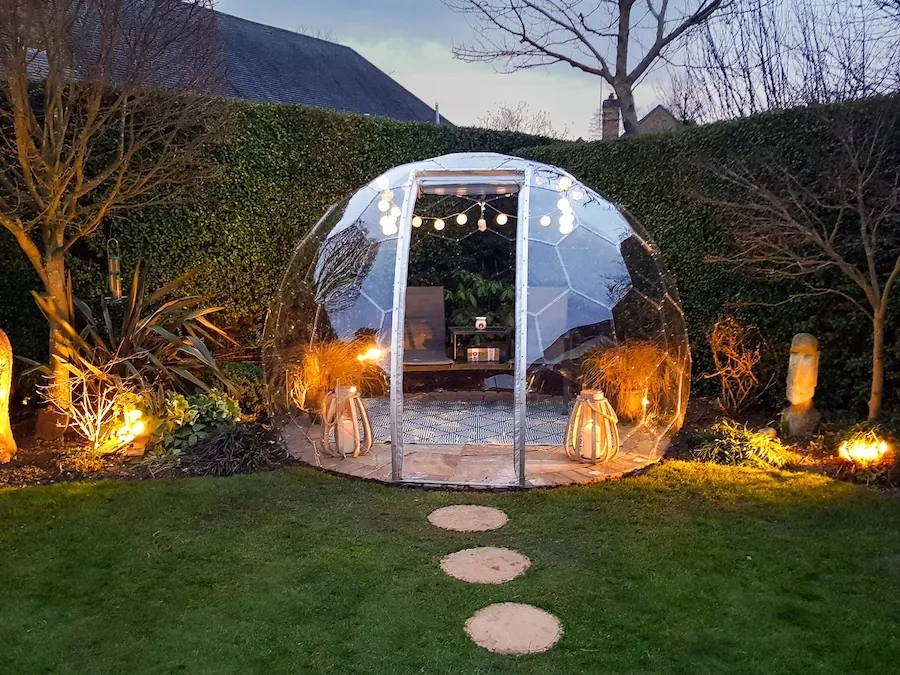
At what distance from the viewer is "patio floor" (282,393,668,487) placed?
5.36 metres

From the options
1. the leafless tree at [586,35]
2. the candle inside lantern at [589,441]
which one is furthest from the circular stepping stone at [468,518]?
the leafless tree at [586,35]

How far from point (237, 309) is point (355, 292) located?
2.68m

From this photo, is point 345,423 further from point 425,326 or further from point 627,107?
point 627,107

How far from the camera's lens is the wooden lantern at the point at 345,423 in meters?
5.67

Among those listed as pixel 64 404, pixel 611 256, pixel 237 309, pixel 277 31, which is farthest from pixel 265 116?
pixel 277 31

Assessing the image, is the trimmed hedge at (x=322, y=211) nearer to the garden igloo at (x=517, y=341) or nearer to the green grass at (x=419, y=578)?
the garden igloo at (x=517, y=341)

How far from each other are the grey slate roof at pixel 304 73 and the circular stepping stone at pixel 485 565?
45.6 feet

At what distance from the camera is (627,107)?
46.1ft

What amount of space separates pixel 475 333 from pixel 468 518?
4.16 metres

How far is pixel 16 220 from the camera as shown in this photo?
18.0 ft

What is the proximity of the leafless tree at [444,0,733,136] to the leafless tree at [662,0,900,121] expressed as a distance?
72 cm

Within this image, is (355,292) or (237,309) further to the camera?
(237,309)

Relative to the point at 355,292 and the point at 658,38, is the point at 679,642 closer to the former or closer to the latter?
the point at 355,292

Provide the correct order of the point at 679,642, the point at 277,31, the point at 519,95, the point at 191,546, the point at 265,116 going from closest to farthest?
the point at 679,642 < the point at 191,546 < the point at 265,116 < the point at 277,31 < the point at 519,95
